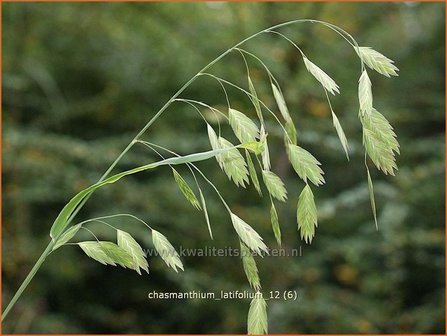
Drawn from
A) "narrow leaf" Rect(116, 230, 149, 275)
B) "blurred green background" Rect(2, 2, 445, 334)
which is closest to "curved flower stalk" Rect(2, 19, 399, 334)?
"narrow leaf" Rect(116, 230, 149, 275)

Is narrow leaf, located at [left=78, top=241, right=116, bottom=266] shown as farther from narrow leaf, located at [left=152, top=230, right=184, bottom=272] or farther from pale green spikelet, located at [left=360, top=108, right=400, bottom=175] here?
pale green spikelet, located at [left=360, top=108, right=400, bottom=175]

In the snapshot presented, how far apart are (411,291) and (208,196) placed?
0.75m

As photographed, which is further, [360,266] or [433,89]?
[433,89]

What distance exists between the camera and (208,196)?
184 centimetres

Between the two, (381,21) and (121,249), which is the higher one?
(381,21)

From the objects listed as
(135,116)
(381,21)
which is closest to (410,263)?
(381,21)

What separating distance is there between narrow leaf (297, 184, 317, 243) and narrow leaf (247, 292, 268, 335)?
0.25 ft

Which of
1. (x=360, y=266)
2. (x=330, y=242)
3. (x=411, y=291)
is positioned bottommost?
(x=411, y=291)

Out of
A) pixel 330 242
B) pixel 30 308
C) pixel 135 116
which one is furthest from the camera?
pixel 135 116

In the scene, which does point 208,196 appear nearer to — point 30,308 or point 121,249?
point 30,308

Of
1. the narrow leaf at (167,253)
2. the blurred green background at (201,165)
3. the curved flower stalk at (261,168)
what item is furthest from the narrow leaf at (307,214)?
the blurred green background at (201,165)

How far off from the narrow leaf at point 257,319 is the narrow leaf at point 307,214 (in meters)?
0.07

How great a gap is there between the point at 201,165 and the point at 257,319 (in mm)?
1458

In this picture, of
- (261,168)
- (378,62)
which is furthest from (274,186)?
(378,62)
